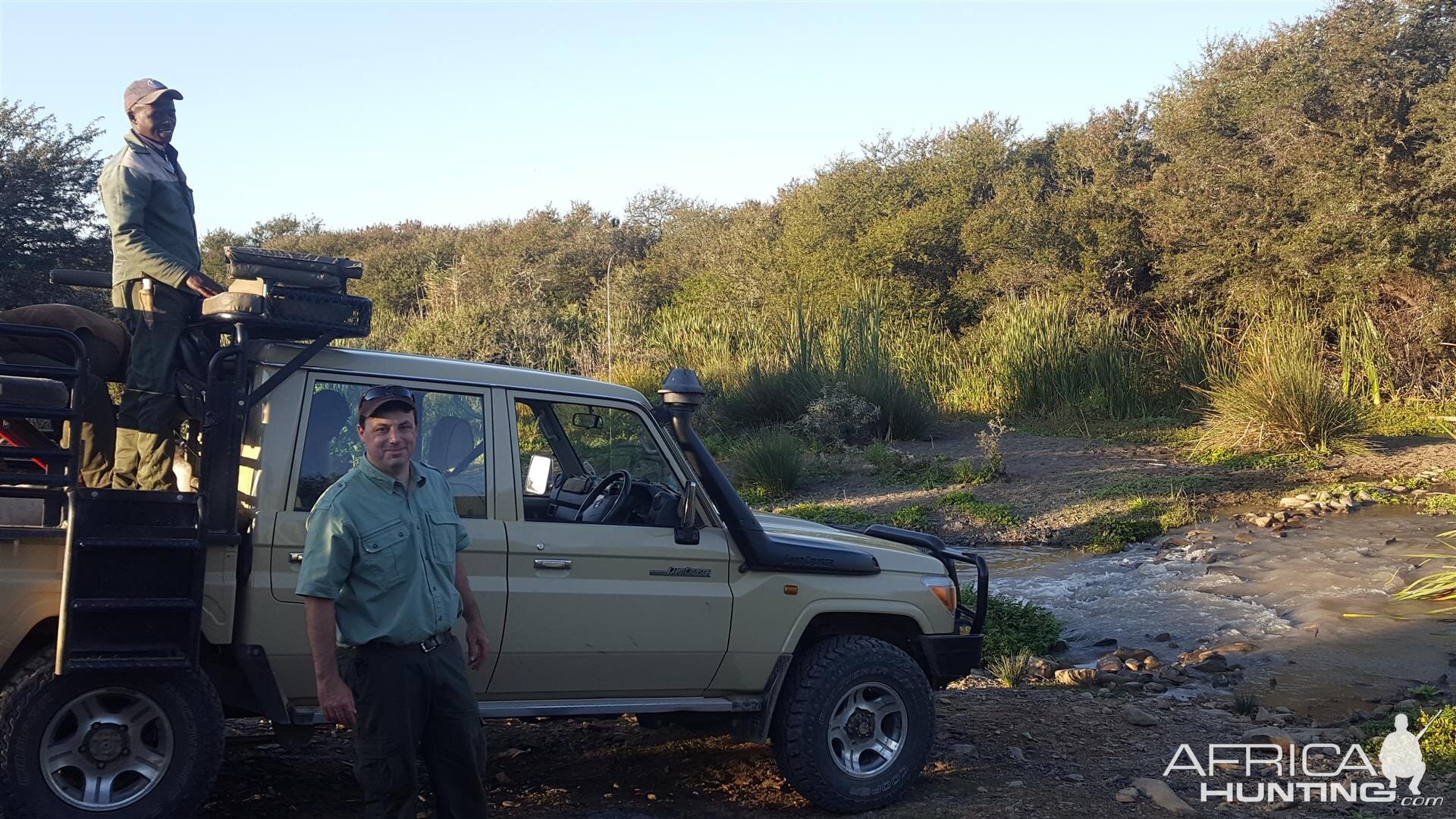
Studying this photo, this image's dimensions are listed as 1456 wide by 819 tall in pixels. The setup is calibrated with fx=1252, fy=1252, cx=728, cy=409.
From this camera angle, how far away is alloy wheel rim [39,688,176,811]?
4383 mm

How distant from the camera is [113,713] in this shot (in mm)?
4477

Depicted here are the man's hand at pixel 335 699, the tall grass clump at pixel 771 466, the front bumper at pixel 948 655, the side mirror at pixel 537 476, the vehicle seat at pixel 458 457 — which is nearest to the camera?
the man's hand at pixel 335 699

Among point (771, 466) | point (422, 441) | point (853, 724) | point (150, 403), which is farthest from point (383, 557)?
point (771, 466)

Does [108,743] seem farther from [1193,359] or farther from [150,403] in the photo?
[1193,359]

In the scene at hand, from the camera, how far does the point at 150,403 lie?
4855 mm

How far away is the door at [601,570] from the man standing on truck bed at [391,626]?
814 millimetres

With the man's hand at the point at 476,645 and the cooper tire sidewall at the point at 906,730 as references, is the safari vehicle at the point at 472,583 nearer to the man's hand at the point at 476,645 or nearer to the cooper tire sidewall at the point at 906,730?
the cooper tire sidewall at the point at 906,730

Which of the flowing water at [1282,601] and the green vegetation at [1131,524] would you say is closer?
the flowing water at [1282,601]

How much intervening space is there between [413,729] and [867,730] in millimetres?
2276

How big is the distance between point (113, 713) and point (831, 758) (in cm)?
286

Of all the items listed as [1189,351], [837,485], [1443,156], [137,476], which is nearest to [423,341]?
[837,485]

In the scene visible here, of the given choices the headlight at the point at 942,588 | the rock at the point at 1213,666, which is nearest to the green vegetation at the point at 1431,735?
the rock at the point at 1213,666

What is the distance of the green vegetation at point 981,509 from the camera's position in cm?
1295

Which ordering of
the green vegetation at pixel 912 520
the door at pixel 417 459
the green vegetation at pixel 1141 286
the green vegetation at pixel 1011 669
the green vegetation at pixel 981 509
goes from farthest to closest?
1. the green vegetation at pixel 1141 286
2. the green vegetation at pixel 981 509
3. the green vegetation at pixel 912 520
4. the green vegetation at pixel 1011 669
5. the door at pixel 417 459
